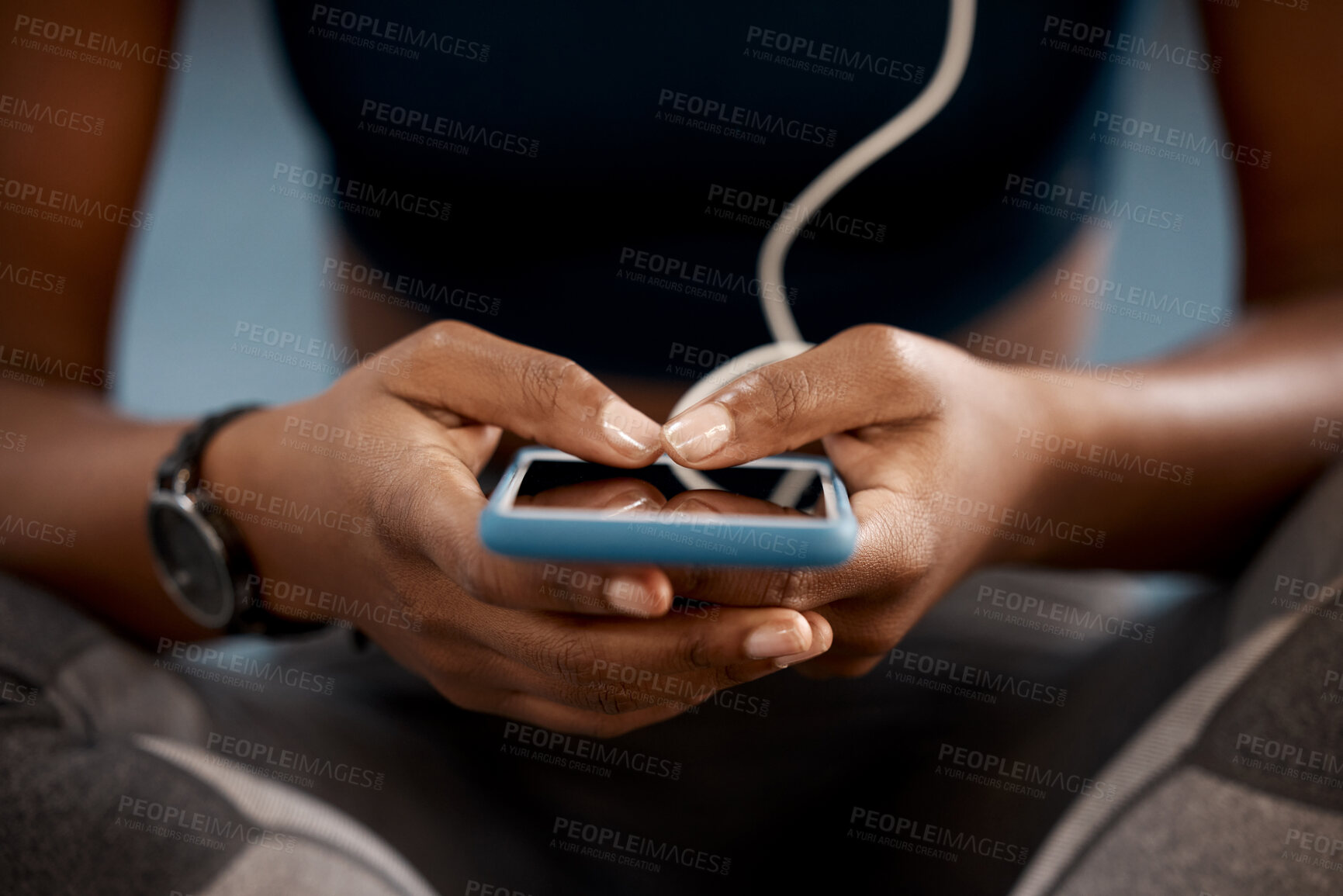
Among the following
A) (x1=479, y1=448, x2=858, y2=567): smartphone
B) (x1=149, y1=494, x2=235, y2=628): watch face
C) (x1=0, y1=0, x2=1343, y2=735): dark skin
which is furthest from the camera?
(x1=149, y1=494, x2=235, y2=628): watch face

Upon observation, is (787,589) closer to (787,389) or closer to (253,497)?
(787,389)

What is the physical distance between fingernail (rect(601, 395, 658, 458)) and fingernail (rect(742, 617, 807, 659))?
0.13 m

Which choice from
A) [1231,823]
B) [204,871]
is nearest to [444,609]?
[204,871]

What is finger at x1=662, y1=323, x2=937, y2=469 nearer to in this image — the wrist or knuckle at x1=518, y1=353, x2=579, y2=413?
knuckle at x1=518, y1=353, x2=579, y2=413

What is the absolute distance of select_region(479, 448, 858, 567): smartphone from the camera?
33 cm

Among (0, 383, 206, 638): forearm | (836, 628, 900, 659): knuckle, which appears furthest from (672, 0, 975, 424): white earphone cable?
(0, 383, 206, 638): forearm

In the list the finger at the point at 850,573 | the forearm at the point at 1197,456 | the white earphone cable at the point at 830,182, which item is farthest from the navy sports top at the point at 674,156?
the finger at the point at 850,573

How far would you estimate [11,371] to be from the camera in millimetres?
893

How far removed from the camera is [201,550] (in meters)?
0.65

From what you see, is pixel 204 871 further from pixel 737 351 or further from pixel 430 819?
pixel 737 351

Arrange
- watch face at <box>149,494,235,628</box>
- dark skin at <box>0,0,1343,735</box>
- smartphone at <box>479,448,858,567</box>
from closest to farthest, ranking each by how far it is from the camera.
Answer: smartphone at <box>479,448,858,567</box>, dark skin at <box>0,0,1343,735</box>, watch face at <box>149,494,235,628</box>

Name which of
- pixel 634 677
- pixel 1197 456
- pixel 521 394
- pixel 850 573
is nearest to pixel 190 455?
pixel 521 394

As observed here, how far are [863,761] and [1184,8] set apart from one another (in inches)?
39.1

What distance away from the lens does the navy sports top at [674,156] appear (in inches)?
27.8
